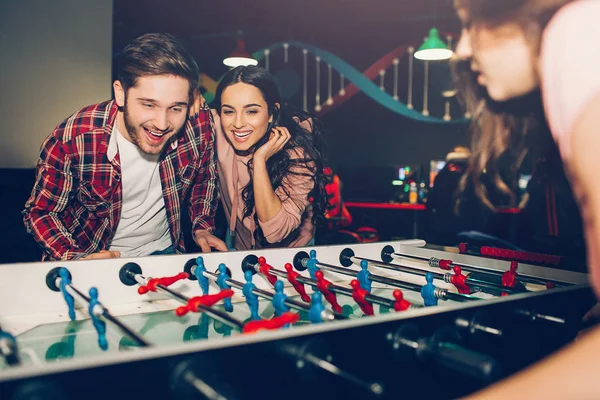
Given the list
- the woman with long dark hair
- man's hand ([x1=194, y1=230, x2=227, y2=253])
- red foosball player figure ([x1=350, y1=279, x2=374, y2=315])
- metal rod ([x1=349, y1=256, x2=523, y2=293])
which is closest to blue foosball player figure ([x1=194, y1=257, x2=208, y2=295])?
red foosball player figure ([x1=350, y1=279, x2=374, y2=315])

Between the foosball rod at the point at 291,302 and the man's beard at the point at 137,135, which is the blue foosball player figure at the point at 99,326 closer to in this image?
the foosball rod at the point at 291,302

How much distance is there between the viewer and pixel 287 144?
3262 millimetres

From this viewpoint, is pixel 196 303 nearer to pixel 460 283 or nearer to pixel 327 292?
pixel 327 292

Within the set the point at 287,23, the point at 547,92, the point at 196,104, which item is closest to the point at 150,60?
the point at 196,104

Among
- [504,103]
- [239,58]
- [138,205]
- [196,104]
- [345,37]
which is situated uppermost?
[345,37]

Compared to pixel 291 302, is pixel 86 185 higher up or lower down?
higher up

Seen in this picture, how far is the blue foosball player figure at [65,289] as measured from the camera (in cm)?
149

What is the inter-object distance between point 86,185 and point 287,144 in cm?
120

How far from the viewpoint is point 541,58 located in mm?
1125

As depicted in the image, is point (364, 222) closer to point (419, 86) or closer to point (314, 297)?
point (419, 86)

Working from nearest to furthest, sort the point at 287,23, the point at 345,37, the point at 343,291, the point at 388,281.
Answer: the point at 343,291 → the point at 388,281 → the point at 287,23 → the point at 345,37

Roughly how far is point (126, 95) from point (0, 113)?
64cm

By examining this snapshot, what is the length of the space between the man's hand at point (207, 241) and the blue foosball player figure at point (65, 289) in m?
1.29

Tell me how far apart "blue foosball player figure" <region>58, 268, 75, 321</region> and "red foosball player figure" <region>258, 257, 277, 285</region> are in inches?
24.7
